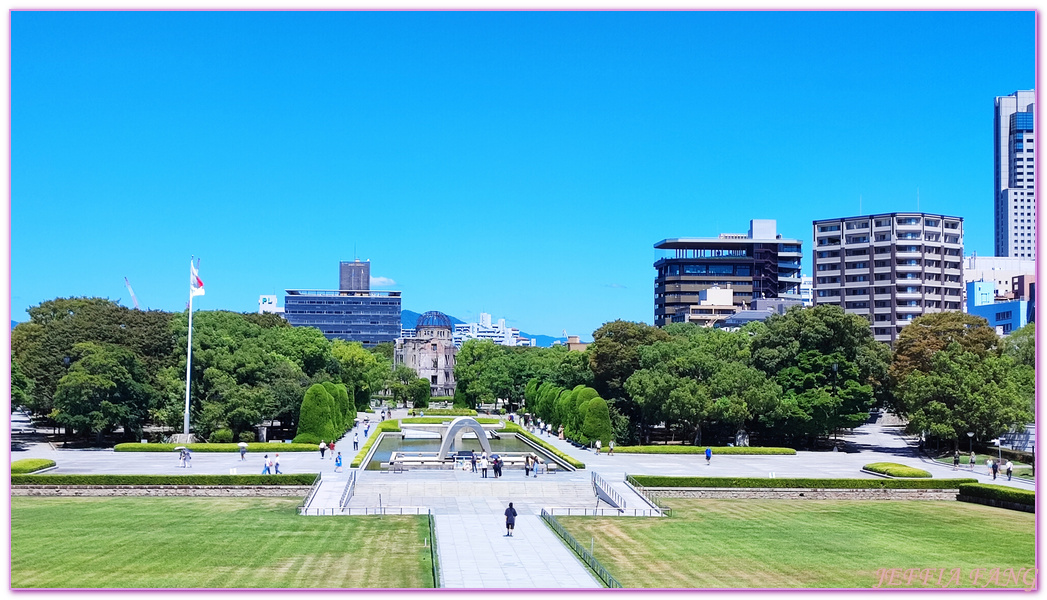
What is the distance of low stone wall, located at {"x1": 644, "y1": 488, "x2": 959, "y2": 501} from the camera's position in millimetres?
41188

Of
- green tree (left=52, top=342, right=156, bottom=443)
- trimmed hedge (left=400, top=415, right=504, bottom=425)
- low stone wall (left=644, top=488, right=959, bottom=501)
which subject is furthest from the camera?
trimmed hedge (left=400, top=415, right=504, bottom=425)

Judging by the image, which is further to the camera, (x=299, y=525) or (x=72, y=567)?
(x=299, y=525)

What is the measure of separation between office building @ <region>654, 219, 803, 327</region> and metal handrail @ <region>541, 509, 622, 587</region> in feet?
412

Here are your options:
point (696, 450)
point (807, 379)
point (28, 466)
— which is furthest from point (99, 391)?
point (807, 379)

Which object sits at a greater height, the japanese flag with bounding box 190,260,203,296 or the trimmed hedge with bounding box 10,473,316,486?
the japanese flag with bounding box 190,260,203,296

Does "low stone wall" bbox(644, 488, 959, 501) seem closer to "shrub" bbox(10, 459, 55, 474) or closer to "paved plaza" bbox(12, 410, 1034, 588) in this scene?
"paved plaza" bbox(12, 410, 1034, 588)

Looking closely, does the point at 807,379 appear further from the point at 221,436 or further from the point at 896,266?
the point at 896,266

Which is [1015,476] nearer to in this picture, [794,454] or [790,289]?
[794,454]

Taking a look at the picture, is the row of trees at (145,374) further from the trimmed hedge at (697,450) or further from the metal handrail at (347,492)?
the trimmed hedge at (697,450)

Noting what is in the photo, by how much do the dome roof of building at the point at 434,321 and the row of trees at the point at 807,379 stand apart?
11240 centimetres

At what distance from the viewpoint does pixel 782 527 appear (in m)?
32.8

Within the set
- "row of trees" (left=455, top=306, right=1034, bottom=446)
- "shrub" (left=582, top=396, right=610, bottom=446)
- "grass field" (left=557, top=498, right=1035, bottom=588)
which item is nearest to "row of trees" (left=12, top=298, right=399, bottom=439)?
"shrub" (left=582, top=396, right=610, bottom=446)

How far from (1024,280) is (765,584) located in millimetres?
122920

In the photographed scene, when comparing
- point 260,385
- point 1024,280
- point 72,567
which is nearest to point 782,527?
point 72,567
